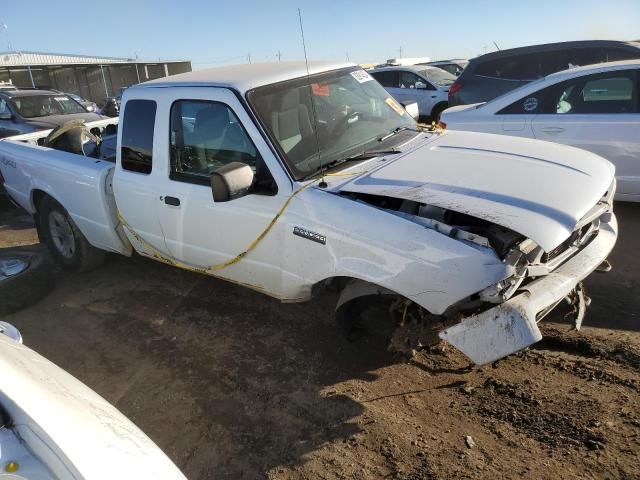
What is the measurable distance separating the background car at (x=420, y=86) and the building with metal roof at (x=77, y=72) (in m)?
24.3

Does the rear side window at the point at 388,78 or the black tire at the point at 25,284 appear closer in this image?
the black tire at the point at 25,284

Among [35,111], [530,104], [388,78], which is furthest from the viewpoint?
[388,78]

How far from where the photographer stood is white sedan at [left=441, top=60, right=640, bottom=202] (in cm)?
→ 518

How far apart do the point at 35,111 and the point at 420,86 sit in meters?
8.89

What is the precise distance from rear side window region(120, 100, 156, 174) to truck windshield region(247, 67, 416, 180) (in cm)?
101

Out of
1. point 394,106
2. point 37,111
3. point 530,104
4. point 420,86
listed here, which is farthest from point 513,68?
point 37,111

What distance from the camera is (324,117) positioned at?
12.1ft

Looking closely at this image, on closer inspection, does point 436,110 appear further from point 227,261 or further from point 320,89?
point 227,261

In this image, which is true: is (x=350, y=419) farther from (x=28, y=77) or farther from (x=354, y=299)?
(x=28, y=77)

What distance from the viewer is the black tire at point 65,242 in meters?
5.16

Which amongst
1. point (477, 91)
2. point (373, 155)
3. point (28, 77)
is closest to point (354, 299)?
point (373, 155)

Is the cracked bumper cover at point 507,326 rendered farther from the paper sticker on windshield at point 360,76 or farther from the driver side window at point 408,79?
the driver side window at point 408,79

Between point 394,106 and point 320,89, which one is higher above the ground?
point 320,89

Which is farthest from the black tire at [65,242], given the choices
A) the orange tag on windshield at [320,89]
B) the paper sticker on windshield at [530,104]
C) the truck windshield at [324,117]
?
the paper sticker on windshield at [530,104]
